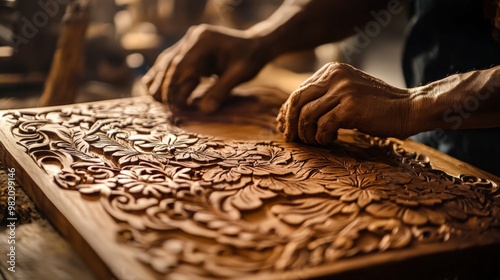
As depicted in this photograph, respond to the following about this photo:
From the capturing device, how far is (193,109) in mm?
1690

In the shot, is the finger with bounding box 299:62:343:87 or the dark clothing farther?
the dark clothing

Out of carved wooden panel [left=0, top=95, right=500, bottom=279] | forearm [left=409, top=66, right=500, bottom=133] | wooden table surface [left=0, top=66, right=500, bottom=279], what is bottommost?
wooden table surface [left=0, top=66, right=500, bottom=279]

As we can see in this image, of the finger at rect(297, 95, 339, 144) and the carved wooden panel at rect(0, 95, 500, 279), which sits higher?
the finger at rect(297, 95, 339, 144)

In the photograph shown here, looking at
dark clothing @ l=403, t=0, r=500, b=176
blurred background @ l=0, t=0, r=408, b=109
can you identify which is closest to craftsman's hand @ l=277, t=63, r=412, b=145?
dark clothing @ l=403, t=0, r=500, b=176

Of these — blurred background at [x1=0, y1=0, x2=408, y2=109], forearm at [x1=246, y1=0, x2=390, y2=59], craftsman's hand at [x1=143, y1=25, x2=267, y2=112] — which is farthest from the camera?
blurred background at [x1=0, y1=0, x2=408, y2=109]

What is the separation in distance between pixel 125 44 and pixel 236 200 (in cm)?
260

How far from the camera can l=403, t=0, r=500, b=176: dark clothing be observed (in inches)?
58.4

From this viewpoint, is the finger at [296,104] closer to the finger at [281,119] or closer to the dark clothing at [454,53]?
the finger at [281,119]

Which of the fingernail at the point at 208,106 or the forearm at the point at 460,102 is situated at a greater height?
the forearm at the point at 460,102

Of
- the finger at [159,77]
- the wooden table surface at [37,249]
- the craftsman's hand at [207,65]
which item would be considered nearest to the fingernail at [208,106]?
the craftsman's hand at [207,65]

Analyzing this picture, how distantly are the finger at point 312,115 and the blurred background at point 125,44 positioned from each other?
1.05 meters

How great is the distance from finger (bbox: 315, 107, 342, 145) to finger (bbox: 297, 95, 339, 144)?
14mm

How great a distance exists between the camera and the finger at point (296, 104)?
1.28 m

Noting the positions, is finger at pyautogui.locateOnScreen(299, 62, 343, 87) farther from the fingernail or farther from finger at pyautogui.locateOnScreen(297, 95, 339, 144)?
the fingernail
